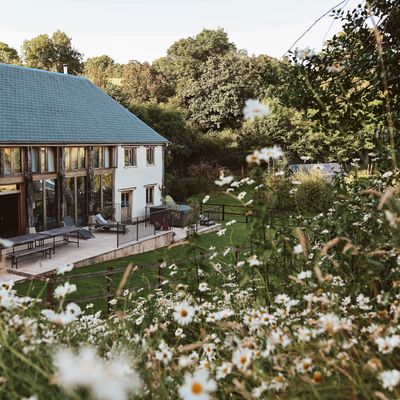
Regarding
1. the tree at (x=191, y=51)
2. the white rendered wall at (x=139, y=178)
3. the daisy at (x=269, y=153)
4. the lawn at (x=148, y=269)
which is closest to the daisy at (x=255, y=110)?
the daisy at (x=269, y=153)

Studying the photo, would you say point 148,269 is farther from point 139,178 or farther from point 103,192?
point 139,178

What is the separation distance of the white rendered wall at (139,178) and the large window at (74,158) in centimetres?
200

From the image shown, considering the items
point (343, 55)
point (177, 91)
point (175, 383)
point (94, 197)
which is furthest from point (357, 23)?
point (177, 91)

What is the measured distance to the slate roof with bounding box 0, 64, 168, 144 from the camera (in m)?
17.8

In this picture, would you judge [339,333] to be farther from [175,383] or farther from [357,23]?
[357,23]

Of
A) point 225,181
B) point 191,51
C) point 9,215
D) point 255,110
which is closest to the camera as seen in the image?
point 255,110

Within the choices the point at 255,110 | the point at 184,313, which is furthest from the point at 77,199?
the point at 255,110

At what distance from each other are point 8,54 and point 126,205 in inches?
1363

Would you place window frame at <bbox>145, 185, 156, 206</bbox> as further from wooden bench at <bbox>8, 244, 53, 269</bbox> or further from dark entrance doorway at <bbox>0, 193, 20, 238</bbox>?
wooden bench at <bbox>8, 244, 53, 269</bbox>

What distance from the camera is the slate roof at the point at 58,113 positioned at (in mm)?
17750

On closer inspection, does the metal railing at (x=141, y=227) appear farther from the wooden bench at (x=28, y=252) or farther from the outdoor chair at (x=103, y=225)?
the wooden bench at (x=28, y=252)

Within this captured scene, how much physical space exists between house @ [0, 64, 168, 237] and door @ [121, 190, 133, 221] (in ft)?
0.17

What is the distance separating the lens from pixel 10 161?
1703cm

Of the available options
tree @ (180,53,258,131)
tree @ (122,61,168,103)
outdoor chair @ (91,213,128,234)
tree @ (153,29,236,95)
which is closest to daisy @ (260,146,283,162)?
outdoor chair @ (91,213,128,234)
